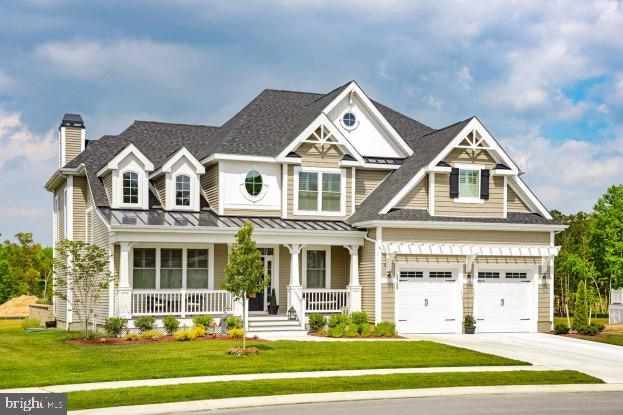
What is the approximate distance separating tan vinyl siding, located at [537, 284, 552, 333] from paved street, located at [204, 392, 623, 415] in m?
14.6

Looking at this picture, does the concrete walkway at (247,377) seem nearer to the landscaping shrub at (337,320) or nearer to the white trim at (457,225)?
the landscaping shrub at (337,320)

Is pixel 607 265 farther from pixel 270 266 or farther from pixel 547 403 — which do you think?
pixel 547 403

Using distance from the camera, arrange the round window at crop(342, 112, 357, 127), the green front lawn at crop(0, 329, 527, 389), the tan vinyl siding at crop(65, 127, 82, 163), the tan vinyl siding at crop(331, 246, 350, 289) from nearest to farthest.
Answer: the green front lawn at crop(0, 329, 527, 389) → the tan vinyl siding at crop(331, 246, 350, 289) → the round window at crop(342, 112, 357, 127) → the tan vinyl siding at crop(65, 127, 82, 163)

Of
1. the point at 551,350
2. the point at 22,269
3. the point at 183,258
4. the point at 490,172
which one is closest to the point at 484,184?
the point at 490,172

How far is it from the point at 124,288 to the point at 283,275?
22.1 feet

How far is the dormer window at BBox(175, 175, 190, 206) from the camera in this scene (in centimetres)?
3141

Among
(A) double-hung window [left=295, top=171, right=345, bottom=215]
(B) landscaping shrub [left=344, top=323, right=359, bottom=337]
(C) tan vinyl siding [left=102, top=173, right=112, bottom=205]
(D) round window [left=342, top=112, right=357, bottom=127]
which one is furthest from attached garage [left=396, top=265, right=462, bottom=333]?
(C) tan vinyl siding [left=102, top=173, right=112, bottom=205]

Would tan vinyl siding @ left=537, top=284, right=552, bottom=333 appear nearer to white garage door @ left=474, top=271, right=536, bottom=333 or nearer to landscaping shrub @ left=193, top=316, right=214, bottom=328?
white garage door @ left=474, top=271, right=536, bottom=333

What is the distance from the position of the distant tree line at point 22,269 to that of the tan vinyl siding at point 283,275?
140ft

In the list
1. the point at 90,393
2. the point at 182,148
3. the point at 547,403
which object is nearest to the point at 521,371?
the point at 547,403

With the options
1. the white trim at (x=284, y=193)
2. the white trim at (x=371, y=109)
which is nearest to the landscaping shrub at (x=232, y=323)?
the white trim at (x=284, y=193)

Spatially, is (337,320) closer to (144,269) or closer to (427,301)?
(427,301)

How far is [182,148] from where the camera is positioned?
3131cm

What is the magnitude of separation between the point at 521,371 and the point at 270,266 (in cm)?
1369
